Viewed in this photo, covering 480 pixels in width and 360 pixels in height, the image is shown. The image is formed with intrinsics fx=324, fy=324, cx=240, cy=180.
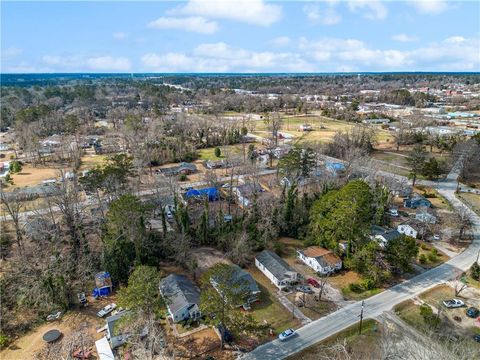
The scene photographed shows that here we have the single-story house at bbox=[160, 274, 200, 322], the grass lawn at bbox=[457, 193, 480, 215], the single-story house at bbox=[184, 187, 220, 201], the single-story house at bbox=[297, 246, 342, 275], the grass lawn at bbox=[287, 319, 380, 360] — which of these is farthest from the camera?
the single-story house at bbox=[184, 187, 220, 201]

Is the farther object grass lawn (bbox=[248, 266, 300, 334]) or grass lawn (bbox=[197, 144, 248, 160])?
grass lawn (bbox=[197, 144, 248, 160])

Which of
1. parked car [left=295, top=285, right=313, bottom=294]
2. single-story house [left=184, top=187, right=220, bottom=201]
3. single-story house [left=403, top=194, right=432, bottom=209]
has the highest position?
single-story house [left=184, top=187, right=220, bottom=201]

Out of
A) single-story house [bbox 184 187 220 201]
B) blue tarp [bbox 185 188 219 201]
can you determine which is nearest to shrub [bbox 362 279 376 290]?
single-story house [bbox 184 187 220 201]

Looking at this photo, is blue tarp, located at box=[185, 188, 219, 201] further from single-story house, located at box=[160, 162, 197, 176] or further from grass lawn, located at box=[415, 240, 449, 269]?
grass lawn, located at box=[415, 240, 449, 269]

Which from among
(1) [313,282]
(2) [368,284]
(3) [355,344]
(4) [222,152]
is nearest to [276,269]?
(1) [313,282]

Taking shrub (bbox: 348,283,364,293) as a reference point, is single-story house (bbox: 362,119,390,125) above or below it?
above

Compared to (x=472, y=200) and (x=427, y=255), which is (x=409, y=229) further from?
(x=472, y=200)

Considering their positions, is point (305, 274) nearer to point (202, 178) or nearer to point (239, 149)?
point (202, 178)
